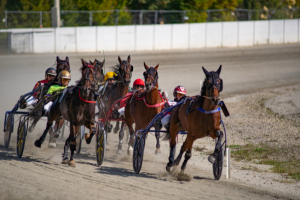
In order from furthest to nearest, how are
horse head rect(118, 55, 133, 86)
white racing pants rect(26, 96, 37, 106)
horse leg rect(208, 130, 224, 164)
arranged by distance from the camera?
1. white racing pants rect(26, 96, 37, 106)
2. horse head rect(118, 55, 133, 86)
3. horse leg rect(208, 130, 224, 164)

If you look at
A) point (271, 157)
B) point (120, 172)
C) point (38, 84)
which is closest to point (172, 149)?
point (120, 172)

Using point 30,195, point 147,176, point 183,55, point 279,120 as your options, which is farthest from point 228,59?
point 30,195

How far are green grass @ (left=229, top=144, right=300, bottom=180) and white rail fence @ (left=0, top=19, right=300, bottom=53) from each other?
51.9 feet

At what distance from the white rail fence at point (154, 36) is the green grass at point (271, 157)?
15.8 meters

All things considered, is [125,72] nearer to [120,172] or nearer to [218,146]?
[120,172]

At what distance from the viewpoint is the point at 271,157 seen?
9.30 metres

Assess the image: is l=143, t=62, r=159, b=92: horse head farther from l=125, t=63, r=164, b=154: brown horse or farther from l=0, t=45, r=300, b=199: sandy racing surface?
l=0, t=45, r=300, b=199: sandy racing surface

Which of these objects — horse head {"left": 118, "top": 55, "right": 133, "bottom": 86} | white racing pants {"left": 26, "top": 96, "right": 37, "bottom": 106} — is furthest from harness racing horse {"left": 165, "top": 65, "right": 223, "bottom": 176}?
white racing pants {"left": 26, "top": 96, "right": 37, "bottom": 106}

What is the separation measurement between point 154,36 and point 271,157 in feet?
61.8

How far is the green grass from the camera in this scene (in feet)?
27.5

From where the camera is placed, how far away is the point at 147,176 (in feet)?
25.9

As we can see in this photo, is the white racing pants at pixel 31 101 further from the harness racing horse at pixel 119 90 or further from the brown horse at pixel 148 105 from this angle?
the brown horse at pixel 148 105

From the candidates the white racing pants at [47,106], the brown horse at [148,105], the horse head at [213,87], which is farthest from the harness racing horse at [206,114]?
the white racing pants at [47,106]

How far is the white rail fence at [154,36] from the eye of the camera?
23.3m
